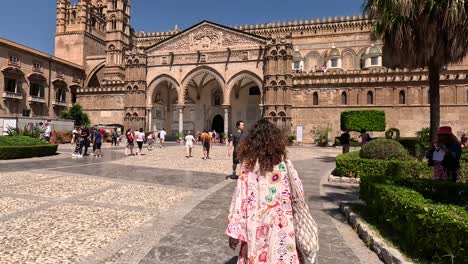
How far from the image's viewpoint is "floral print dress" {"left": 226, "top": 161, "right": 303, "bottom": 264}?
2754 mm

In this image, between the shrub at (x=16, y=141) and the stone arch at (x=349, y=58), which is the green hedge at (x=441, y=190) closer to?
the shrub at (x=16, y=141)

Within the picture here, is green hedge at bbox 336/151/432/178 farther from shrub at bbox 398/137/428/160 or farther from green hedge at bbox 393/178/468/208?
shrub at bbox 398/137/428/160

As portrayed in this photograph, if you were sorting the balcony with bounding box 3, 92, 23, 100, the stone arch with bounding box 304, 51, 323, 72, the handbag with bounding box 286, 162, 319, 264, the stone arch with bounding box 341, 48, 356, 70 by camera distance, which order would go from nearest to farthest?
the handbag with bounding box 286, 162, 319, 264 → the balcony with bounding box 3, 92, 23, 100 → the stone arch with bounding box 341, 48, 356, 70 → the stone arch with bounding box 304, 51, 323, 72

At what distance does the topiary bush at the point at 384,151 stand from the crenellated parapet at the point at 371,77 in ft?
78.6

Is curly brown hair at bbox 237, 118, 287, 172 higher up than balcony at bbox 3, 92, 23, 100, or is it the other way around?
balcony at bbox 3, 92, 23, 100

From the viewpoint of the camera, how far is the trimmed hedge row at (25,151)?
15.2 meters

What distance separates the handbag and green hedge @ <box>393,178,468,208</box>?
397cm

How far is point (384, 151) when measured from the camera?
35.3ft

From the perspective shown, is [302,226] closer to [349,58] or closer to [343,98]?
[343,98]

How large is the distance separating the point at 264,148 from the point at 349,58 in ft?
144

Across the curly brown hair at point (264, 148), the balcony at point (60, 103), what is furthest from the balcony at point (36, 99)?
the curly brown hair at point (264, 148)

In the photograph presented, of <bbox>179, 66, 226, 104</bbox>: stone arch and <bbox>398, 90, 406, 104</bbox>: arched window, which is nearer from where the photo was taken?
<bbox>398, 90, 406, 104</bbox>: arched window

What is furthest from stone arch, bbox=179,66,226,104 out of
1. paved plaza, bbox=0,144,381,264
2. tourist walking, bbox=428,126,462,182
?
tourist walking, bbox=428,126,462,182

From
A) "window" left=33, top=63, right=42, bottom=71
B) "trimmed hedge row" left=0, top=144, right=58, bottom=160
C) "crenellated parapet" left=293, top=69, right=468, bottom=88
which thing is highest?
"window" left=33, top=63, right=42, bottom=71
